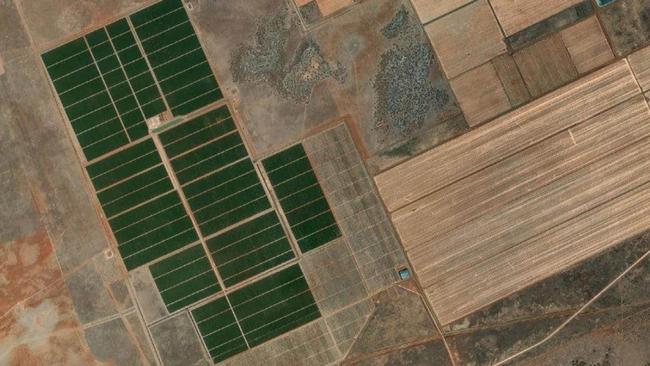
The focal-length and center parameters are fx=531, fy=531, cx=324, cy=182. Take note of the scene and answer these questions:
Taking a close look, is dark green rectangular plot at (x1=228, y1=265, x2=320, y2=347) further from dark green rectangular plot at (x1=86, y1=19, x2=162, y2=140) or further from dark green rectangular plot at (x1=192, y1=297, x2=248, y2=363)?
dark green rectangular plot at (x1=86, y1=19, x2=162, y2=140)

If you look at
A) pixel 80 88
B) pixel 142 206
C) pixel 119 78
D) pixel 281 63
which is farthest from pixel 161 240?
pixel 281 63

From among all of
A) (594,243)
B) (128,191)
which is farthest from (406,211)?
(128,191)

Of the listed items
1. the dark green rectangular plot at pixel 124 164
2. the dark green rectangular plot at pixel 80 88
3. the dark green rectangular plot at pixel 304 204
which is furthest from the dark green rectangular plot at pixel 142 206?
the dark green rectangular plot at pixel 304 204

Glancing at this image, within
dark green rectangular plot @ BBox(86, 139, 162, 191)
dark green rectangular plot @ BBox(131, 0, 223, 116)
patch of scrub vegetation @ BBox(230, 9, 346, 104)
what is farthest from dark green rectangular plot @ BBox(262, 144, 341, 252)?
dark green rectangular plot @ BBox(86, 139, 162, 191)

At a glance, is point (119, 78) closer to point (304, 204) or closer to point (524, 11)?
point (304, 204)

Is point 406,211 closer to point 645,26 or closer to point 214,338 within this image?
point 214,338

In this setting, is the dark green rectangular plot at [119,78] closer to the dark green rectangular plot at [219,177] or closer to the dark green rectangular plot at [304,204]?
the dark green rectangular plot at [219,177]

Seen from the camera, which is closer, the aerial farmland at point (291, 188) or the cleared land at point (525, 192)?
the cleared land at point (525, 192)
